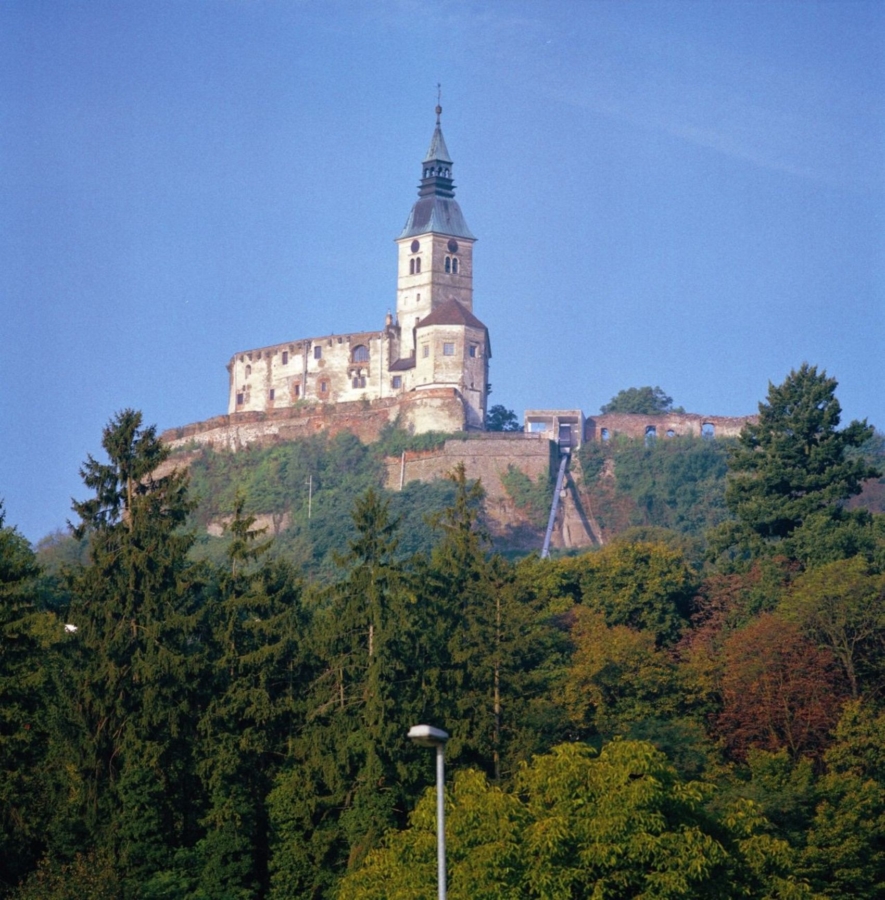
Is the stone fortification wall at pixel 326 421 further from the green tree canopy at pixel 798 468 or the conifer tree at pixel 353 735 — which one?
the conifer tree at pixel 353 735

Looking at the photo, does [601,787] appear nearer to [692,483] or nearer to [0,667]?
[0,667]

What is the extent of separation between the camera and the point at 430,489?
89875mm

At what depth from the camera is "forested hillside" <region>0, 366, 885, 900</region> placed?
3600 centimetres

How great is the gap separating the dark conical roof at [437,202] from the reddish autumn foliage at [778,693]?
5875 centimetres

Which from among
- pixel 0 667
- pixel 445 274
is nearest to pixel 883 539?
pixel 0 667

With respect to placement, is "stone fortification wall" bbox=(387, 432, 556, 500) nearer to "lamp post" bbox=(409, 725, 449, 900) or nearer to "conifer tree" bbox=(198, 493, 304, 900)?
"conifer tree" bbox=(198, 493, 304, 900)

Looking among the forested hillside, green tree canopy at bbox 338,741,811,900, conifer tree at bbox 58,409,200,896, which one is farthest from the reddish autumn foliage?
conifer tree at bbox 58,409,200,896

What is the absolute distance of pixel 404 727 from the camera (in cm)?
4269

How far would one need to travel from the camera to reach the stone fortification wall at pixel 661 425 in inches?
3834

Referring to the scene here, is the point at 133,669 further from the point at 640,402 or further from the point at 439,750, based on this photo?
the point at 640,402

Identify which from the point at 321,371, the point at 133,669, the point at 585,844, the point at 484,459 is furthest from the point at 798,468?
the point at 321,371

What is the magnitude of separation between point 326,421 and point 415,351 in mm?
5679

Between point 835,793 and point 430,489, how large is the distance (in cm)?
4823

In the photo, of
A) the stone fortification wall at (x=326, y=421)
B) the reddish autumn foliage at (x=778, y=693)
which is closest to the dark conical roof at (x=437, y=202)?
the stone fortification wall at (x=326, y=421)
